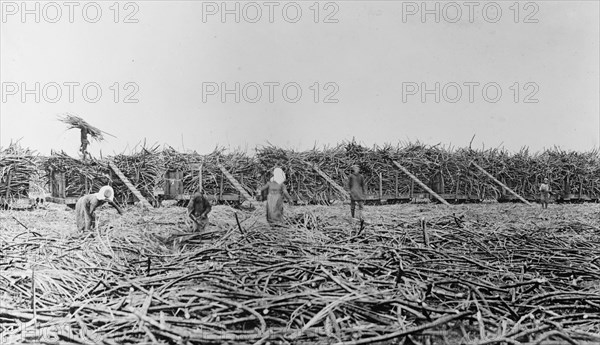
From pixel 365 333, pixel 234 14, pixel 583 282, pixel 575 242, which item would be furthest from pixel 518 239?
pixel 234 14

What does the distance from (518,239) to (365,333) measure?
13.7 ft

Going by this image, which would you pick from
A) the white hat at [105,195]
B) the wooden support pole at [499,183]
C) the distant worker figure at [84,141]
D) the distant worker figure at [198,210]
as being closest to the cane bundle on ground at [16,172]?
the distant worker figure at [84,141]

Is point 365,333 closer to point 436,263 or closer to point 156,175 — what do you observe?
point 436,263

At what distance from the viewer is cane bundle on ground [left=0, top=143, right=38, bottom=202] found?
11.2m

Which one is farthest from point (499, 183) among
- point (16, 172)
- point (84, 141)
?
point (16, 172)

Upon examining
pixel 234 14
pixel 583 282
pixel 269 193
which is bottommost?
pixel 583 282

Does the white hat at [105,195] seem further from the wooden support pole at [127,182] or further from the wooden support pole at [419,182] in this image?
the wooden support pole at [419,182]

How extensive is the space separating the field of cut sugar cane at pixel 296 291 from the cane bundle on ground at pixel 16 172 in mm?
6221

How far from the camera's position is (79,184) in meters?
11.6

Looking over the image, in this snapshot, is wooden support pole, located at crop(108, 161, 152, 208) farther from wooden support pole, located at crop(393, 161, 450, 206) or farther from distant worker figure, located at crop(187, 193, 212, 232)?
wooden support pole, located at crop(393, 161, 450, 206)

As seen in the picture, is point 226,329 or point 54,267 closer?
point 226,329

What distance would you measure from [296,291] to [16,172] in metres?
10.4

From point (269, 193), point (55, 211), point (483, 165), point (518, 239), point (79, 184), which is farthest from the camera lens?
point (483, 165)

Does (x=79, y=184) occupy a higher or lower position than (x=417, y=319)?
higher
